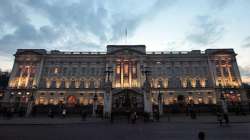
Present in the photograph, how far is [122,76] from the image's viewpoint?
6206 cm

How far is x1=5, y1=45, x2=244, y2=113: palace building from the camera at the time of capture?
59.4m

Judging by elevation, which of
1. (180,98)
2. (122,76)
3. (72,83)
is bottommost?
(180,98)

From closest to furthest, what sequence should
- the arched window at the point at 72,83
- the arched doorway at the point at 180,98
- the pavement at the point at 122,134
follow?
the pavement at the point at 122,134, the arched doorway at the point at 180,98, the arched window at the point at 72,83

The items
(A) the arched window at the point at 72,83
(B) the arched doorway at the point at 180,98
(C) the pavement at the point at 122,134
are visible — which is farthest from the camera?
(A) the arched window at the point at 72,83

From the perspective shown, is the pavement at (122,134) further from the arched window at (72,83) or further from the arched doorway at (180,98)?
the arched window at (72,83)

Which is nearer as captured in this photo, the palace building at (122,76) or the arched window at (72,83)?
the palace building at (122,76)

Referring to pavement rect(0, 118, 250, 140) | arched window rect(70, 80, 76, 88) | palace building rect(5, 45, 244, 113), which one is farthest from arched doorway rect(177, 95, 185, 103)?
pavement rect(0, 118, 250, 140)

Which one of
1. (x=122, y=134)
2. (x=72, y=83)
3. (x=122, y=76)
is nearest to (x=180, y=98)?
(x=122, y=76)

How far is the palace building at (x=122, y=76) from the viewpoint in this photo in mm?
59406

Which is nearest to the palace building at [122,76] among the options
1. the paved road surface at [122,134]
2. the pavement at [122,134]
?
the pavement at [122,134]

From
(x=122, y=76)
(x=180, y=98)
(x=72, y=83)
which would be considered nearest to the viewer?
(x=180, y=98)

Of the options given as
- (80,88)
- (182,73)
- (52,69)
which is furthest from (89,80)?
(182,73)

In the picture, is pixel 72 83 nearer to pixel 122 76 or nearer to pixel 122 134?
pixel 122 76

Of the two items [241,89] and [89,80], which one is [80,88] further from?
[241,89]
